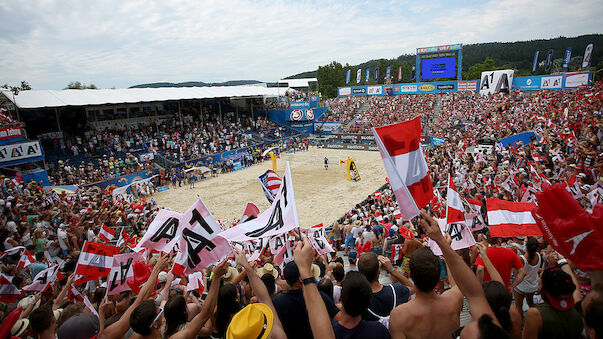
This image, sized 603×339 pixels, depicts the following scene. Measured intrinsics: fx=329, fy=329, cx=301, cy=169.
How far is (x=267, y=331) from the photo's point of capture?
239cm

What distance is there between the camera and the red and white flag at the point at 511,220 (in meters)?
5.35

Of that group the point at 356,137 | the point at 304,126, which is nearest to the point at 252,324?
the point at 356,137

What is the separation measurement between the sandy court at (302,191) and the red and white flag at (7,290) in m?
11.6

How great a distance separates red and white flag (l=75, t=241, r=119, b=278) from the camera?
5379 mm

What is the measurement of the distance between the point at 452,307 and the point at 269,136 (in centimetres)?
3923

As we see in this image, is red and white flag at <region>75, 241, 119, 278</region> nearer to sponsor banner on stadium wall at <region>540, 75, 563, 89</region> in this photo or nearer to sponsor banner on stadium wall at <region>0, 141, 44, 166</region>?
sponsor banner on stadium wall at <region>0, 141, 44, 166</region>

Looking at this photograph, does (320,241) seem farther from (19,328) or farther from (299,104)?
(299,104)

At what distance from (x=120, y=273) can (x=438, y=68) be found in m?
47.5

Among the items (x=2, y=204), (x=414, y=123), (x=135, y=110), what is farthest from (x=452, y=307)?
(x=135, y=110)

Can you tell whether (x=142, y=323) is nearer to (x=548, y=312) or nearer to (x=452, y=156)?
(x=548, y=312)


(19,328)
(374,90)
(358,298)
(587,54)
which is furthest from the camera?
(374,90)

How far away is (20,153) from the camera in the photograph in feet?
64.2

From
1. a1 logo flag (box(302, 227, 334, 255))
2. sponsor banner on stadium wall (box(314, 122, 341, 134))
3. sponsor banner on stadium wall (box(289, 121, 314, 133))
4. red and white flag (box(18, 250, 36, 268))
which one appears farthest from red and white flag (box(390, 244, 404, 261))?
sponsor banner on stadium wall (box(289, 121, 314, 133))

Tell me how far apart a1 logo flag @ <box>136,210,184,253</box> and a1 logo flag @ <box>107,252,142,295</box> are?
0.30m
